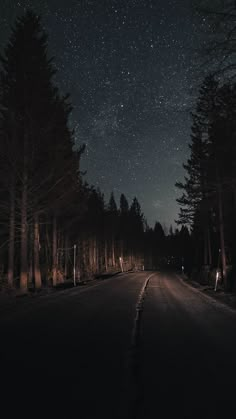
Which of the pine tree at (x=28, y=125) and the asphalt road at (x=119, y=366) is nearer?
the asphalt road at (x=119, y=366)

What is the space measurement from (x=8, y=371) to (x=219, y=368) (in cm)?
336

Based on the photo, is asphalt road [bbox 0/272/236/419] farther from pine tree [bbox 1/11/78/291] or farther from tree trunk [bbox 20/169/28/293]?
pine tree [bbox 1/11/78/291]

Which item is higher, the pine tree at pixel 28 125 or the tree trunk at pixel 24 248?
the pine tree at pixel 28 125

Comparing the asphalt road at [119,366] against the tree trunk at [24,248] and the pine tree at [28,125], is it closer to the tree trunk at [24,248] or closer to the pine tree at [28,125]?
the tree trunk at [24,248]

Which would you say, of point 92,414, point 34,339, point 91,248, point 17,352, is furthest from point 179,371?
point 91,248

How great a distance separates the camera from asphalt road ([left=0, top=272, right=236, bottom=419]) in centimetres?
458

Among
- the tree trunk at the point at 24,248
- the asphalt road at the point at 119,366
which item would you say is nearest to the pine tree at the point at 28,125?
the tree trunk at the point at 24,248

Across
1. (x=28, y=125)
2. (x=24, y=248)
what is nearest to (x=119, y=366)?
(x=24, y=248)

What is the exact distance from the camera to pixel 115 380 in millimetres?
5562

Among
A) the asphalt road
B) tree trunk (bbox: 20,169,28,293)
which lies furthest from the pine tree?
the asphalt road

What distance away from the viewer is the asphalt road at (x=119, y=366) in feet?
15.0

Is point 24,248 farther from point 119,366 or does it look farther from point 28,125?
point 119,366

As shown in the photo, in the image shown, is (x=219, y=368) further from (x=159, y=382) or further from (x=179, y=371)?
(x=159, y=382)

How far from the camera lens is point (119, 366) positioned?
6324 millimetres
